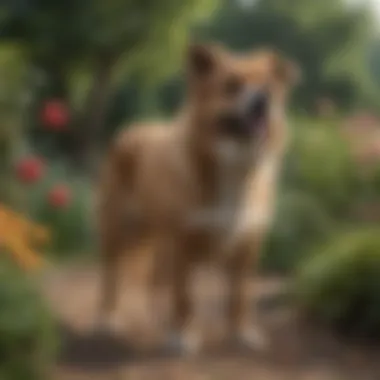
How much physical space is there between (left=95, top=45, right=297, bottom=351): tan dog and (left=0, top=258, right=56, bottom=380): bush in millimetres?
121

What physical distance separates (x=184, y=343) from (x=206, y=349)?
0.04 m

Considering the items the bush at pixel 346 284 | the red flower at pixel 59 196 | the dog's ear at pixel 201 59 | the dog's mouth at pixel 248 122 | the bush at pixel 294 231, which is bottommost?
the bush at pixel 346 284

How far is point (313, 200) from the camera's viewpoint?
6.25 ft

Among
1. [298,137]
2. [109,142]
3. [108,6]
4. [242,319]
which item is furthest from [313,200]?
[108,6]

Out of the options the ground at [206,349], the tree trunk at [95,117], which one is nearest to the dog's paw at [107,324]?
the ground at [206,349]

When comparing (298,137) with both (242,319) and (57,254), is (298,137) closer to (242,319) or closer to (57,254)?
(242,319)

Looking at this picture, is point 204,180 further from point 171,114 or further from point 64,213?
point 64,213

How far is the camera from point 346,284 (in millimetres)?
1925

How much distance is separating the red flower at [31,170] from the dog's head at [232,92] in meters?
0.29

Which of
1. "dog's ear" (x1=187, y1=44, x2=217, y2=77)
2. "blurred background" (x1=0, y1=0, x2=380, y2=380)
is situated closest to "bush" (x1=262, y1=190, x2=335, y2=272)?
"blurred background" (x1=0, y1=0, x2=380, y2=380)

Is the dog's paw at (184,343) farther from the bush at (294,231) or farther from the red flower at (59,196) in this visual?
the red flower at (59,196)

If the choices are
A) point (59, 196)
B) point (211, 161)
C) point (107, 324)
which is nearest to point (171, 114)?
point (211, 161)

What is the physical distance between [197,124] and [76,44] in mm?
263

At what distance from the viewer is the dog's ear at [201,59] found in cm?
187
